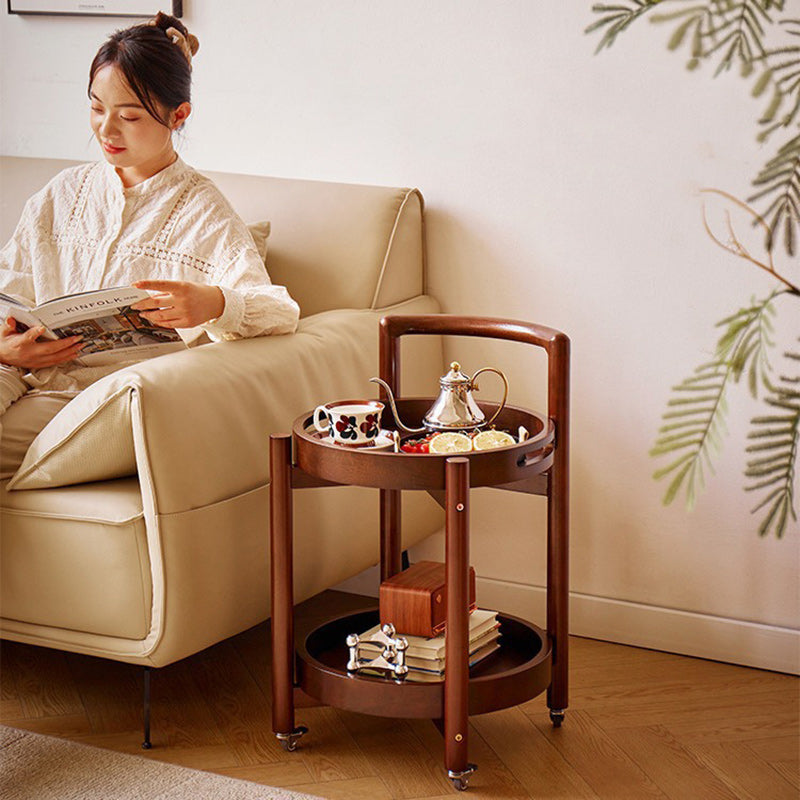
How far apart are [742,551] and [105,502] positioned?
107cm

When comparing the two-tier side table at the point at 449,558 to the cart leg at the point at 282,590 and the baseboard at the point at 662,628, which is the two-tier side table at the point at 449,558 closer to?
the cart leg at the point at 282,590

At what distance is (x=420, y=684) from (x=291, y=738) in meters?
0.25

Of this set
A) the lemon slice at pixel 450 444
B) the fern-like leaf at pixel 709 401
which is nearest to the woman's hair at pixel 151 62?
the lemon slice at pixel 450 444

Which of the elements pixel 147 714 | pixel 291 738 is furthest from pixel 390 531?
pixel 147 714

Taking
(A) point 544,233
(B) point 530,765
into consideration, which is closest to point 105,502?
(B) point 530,765

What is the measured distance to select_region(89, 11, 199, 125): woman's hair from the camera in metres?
1.91

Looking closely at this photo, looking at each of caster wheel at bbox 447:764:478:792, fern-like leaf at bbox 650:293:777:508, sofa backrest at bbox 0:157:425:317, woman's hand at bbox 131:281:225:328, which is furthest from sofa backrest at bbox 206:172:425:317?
fern-like leaf at bbox 650:293:777:508

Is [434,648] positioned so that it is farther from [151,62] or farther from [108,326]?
[151,62]

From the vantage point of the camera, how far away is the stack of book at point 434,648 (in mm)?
1597

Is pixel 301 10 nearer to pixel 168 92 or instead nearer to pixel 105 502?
pixel 168 92

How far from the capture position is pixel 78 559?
1639mm

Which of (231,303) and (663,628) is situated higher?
(231,303)

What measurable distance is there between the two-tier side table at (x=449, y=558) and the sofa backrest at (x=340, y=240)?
31 centimetres

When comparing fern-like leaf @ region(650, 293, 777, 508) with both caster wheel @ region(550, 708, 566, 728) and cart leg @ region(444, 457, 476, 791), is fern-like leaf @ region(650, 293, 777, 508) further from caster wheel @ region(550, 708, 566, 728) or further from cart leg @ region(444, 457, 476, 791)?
caster wheel @ region(550, 708, 566, 728)
